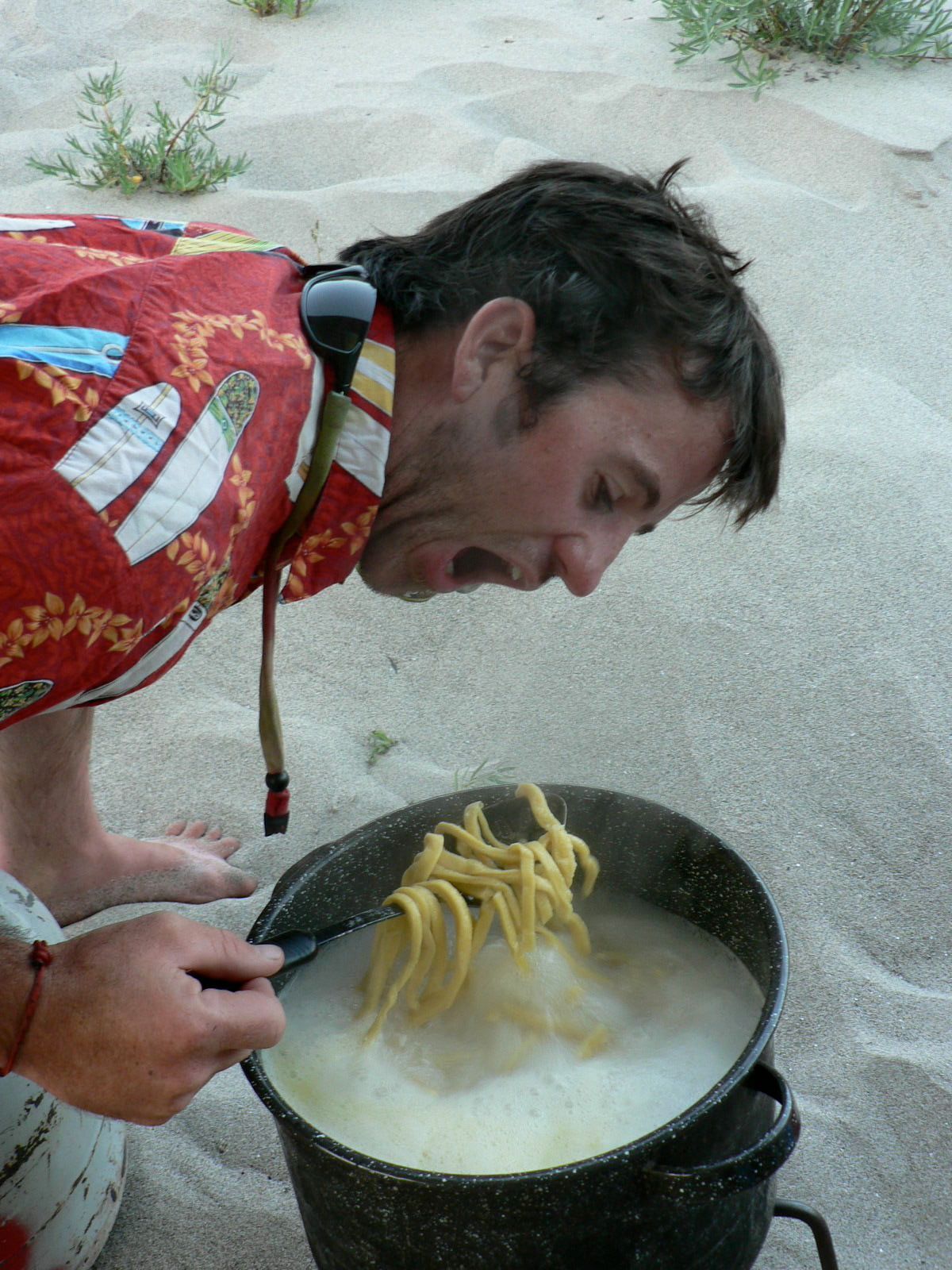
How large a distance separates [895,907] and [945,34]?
13.0 ft

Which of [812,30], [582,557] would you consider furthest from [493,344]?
[812,30]

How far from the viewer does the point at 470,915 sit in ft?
6.00

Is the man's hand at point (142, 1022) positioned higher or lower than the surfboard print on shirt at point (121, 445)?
lower

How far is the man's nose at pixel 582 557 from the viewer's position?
1.69 meters

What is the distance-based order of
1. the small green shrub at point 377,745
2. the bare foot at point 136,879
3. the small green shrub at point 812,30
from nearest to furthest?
the bare foot at point 136,879 < the small green shrub at point 377,745 < the small green shrub at point 812,30

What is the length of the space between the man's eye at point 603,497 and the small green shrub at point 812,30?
135 inches

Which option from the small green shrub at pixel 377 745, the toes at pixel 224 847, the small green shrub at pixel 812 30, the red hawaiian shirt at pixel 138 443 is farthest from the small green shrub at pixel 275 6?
the red hawaiian shirt at pixel 138 443

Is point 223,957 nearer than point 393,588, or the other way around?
point 223,957

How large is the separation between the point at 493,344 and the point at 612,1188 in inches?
40.7

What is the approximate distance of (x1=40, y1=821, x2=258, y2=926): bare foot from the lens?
2.36 metres

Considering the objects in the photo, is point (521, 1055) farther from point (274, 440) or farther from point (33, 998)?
point (274, 440)

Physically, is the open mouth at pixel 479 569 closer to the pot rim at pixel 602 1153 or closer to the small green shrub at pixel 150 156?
the pot rim at pixel 602 1153

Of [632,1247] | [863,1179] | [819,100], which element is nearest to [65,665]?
[632,1247]

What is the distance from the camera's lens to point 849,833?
2406 mm
